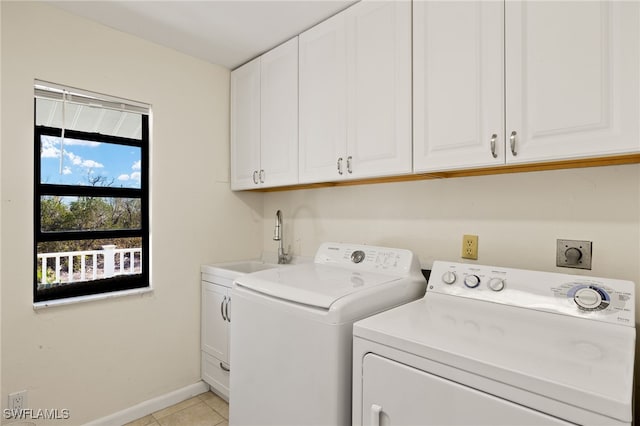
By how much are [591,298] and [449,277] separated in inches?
19.2

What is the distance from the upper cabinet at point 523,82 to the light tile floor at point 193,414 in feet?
6.35

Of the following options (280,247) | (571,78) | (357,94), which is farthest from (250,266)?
(571,78)

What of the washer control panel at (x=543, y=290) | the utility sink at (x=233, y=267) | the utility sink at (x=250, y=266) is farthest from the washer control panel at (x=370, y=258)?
the utility sink at (x=250, y=266)

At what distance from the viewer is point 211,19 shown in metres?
1.97

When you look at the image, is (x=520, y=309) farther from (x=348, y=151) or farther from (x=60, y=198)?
(x=60, y=198)

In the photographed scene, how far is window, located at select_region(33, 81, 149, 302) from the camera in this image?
6.28 feet

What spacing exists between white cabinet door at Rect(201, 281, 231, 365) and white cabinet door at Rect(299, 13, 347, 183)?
0.98 meters

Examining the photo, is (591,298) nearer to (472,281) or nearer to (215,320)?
(472,281)

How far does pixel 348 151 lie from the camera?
1824 millimetres

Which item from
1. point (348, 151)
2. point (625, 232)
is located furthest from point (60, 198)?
point (625, 232)

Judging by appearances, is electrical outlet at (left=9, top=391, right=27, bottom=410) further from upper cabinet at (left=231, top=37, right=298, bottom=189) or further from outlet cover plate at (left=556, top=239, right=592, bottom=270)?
outlet cover plate at (left=556, top=239, right=592, bottom=270)

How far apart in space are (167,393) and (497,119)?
98.6 inches

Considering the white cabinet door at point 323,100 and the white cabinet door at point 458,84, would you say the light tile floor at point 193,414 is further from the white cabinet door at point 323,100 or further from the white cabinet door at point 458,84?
the white cabinet door at point 458,84

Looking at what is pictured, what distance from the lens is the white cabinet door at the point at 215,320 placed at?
2252 mm
